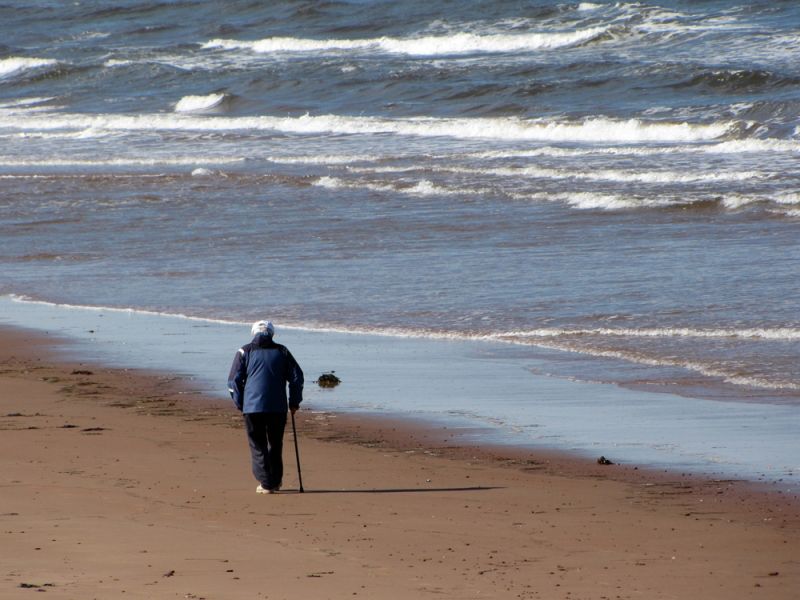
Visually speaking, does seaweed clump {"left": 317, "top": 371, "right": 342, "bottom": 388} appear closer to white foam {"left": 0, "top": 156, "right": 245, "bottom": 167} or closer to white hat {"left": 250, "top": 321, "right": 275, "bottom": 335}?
white hat {"left": 250, "top": 321, "right": 275, "bottom": 335}

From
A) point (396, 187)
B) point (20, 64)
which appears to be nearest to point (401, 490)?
point (396, 187)

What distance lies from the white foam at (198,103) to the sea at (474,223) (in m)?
0.10

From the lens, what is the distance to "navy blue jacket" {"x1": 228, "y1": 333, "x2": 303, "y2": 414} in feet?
28.1

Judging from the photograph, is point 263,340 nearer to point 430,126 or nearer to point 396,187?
point 396,187

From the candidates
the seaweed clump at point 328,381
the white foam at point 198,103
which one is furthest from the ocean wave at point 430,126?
the seaweed clump at point 328,381

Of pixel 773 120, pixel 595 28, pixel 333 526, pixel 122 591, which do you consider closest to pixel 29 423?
pixel 333 526

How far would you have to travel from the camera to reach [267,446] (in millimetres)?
8516

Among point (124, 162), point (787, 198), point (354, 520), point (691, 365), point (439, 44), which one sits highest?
point (439, 44)

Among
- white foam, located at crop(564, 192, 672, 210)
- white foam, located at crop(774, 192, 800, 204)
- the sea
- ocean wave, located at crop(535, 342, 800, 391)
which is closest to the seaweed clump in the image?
the sea

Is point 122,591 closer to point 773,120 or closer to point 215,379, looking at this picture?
point 215,379

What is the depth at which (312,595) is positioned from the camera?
20.5 ft

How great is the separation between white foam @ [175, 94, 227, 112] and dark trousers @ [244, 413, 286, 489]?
3188cm

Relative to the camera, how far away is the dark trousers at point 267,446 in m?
8.41

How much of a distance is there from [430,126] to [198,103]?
1042 centimetres
